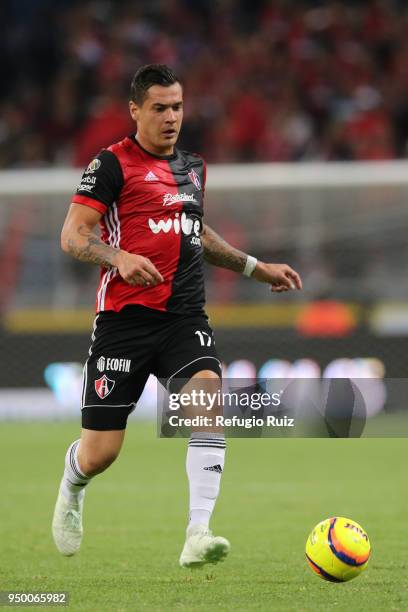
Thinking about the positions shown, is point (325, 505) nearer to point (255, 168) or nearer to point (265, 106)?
point (255, 168)

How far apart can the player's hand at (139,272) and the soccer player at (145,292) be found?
0.22 metres

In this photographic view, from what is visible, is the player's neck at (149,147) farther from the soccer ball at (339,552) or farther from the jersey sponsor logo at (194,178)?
the soccer ball at (339,552)

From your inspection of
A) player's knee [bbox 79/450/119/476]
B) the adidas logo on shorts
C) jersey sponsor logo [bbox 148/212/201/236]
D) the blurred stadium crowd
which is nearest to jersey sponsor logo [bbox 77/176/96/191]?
jersey sponsor logo [bbox 148/212/201/236]

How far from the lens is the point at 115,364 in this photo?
538 cm

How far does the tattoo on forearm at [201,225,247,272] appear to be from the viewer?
5938 millimetres

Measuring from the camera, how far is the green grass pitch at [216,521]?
16.2ft

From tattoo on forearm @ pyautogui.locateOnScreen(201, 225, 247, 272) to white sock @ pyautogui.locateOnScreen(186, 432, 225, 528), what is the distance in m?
1.00

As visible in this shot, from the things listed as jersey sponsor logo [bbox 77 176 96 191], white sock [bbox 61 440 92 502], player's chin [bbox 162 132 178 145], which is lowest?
white sock [bbox 61 440 92 502]

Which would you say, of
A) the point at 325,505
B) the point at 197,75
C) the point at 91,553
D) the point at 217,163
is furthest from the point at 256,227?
the point at 91,553

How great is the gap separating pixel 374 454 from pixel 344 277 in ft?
7.82

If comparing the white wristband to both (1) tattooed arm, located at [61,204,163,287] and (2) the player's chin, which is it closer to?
(2) the player's chin

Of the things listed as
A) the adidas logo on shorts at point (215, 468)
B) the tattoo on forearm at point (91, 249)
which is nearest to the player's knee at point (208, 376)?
the adidas logo on shorts at point (215, 468)

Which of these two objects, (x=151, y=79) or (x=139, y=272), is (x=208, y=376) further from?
(x=151, y=79)

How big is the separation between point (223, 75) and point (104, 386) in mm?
11696
